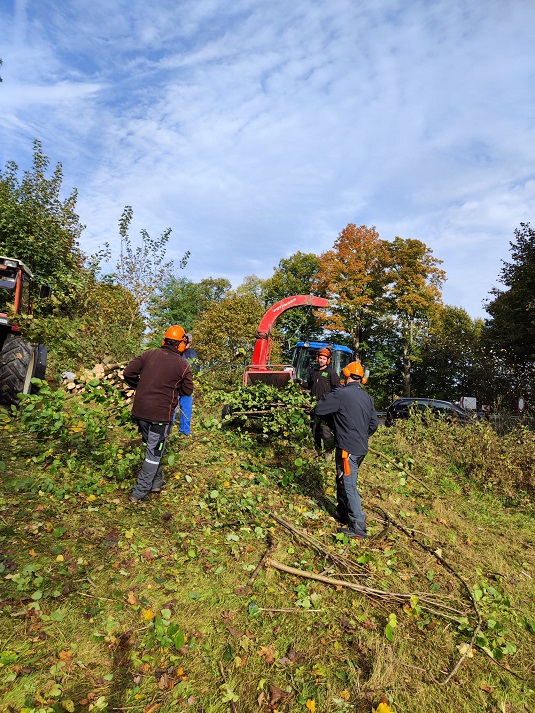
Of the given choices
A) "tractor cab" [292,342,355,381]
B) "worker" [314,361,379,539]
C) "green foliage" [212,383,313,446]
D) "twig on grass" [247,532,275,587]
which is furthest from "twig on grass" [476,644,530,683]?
"tractor cab" [292,342,355,381]

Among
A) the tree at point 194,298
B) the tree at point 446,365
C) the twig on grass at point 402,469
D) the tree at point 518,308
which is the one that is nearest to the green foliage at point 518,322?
the tree at point 518,308

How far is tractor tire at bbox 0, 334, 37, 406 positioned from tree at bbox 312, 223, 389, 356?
21.3 metres

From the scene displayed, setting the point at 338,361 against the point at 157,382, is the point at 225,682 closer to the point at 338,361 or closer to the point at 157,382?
the point at 157,382

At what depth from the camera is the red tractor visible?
6.83 m

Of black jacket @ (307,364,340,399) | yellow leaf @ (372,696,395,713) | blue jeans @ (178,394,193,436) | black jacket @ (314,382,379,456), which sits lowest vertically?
yellow leaf @ (372,696,395,713)

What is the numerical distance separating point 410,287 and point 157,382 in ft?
83.2

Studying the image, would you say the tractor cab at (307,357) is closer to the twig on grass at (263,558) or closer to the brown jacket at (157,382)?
the brown jacket at (157,382)

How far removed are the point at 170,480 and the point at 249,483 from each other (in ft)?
3.44

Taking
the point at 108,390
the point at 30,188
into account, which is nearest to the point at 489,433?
the point at 108,390

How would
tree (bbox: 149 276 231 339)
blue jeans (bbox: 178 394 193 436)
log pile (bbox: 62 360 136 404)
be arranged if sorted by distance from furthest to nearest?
tree (bbox: 149 276 231 339) → log pile (bbox: 62 360 136 404) → blue jeans (bbox: 178 394 193 436)

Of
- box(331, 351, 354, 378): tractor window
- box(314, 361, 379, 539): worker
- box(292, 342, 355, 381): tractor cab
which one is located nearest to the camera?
box(314, 361, 379, 539): worker

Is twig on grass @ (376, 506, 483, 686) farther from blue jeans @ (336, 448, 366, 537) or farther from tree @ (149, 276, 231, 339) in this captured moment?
tree @ (149, 276, 231, 339)

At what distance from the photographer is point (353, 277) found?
88.8 feet

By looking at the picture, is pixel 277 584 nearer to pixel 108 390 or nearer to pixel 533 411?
pixel 108 390
